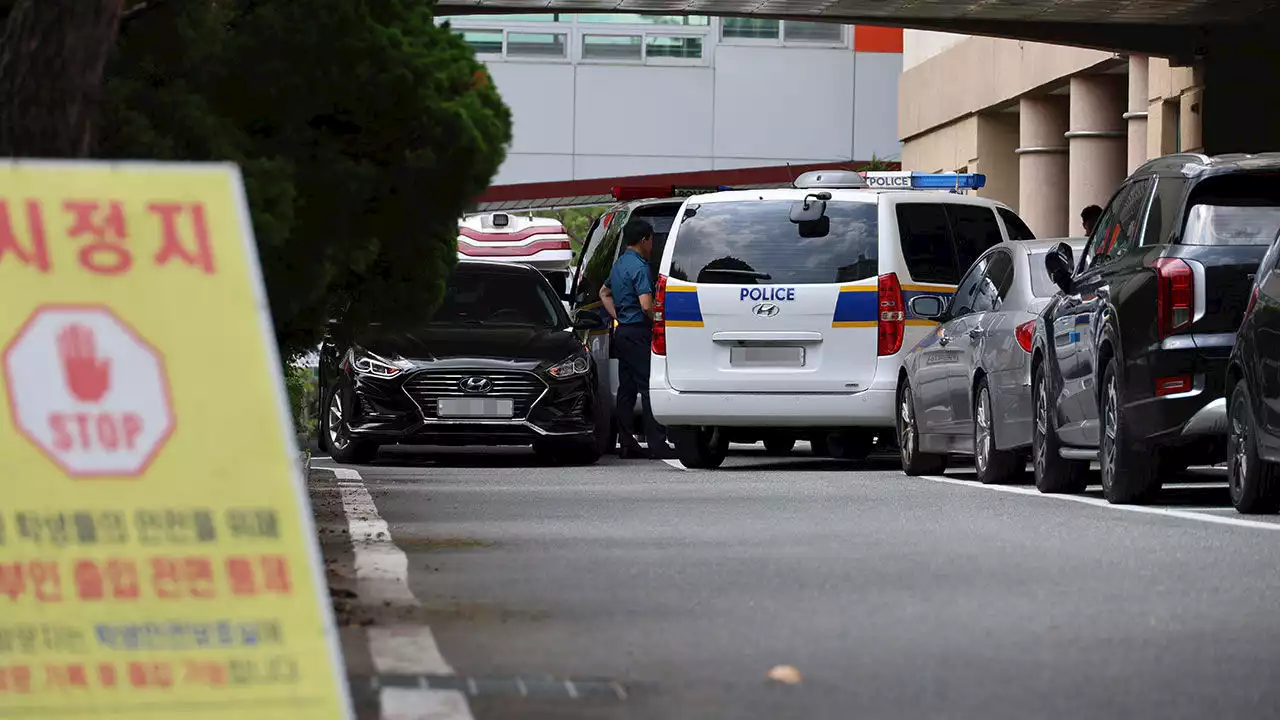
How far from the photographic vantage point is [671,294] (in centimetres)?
1925

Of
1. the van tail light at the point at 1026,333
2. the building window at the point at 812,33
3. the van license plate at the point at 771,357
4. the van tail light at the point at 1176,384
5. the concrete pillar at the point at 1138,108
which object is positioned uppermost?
the building window at the point at 812,33

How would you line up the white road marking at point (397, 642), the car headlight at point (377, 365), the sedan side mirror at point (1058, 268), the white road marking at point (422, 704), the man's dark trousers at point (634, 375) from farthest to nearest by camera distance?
the man's dark trousers at point (634, 375) < the car headlight at point (377, 365) < the sedan side mirror at point (1058, 268) < the white road marking at point (397, 642) < the white road marking at point (422, 704)

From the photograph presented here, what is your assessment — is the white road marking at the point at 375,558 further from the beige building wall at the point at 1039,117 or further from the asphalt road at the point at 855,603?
the beige building wall at the point at 1039,117

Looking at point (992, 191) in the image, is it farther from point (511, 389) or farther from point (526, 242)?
point (511, 389)

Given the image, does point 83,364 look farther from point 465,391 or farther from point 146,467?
point 465,391

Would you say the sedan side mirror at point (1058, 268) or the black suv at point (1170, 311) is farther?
the sedan side mirror at point (1058, 268)

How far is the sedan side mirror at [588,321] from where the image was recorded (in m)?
21.5

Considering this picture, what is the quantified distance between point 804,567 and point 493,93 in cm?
284

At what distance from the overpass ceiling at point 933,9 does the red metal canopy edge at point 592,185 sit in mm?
25241

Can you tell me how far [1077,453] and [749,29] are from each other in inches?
1887

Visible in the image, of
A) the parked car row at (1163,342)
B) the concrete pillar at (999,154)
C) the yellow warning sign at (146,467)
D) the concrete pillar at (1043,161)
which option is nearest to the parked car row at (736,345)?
the parked car row at (1163,342)

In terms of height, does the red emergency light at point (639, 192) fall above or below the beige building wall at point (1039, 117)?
below

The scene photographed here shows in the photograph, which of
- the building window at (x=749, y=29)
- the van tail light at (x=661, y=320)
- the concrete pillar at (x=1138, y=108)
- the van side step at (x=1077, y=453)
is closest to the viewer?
the van side step at (x=1077, y=453)

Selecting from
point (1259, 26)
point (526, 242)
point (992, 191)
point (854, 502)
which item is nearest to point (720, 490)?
point (854, 502)
